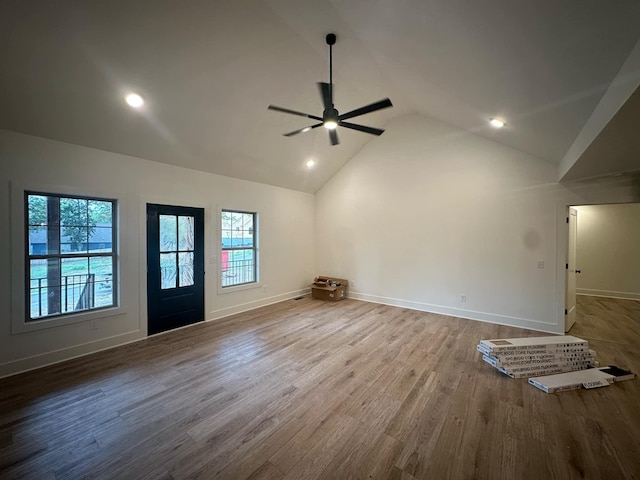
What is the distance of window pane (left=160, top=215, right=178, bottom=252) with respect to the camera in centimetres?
415

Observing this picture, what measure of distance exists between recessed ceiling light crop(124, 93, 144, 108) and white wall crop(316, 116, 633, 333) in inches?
168

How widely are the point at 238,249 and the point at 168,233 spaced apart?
1412mm

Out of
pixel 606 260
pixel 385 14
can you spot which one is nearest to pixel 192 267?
pixel 385 14

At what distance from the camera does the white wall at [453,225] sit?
4137 mm

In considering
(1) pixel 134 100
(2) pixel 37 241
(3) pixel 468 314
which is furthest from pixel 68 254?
(3) pixel 468 314

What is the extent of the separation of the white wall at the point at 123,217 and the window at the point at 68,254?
0.52ft

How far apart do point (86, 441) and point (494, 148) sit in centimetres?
629

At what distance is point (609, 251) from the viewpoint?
616cm

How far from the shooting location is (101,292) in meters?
3.60

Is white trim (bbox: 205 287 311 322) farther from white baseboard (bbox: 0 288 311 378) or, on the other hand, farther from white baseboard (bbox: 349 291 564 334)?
white baseboard (bbox: 349 291 564 334)

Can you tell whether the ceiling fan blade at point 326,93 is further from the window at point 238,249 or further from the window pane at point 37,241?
the window pane at point 37,241

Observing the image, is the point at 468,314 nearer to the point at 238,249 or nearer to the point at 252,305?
the point at 252,305

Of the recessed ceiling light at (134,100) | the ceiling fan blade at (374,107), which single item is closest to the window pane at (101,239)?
the recessed ceiling light at (134,100)

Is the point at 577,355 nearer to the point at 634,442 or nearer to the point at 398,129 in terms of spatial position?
the point at 634,442
